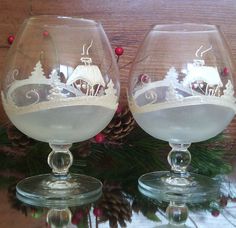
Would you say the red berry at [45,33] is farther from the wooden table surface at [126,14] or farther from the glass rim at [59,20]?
the wooden table surface at [126,14]

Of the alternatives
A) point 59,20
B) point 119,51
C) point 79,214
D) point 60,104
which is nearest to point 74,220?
point 79,214

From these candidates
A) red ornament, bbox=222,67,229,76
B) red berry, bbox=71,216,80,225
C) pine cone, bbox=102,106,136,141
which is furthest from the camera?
pine cone, bbox=102,106,136,141

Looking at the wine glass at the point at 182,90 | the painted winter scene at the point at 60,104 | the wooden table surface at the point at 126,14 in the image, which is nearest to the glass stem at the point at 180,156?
the wine glass at the point at 182,90

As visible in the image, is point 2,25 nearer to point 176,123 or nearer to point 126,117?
point 126,117

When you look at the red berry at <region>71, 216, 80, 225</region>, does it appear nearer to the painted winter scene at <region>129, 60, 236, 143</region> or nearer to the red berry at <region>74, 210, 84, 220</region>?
the red berry at <region>74, 210, 84, 220</region>

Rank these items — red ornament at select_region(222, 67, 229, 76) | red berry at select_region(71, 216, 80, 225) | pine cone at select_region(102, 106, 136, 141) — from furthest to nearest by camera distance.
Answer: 1. pine cone at select_region(102, 106, 136, 141)
2. red ornament at select_region(222, 67, 229, 76)
3. red berry at select_region(71, 216, 80, 225)

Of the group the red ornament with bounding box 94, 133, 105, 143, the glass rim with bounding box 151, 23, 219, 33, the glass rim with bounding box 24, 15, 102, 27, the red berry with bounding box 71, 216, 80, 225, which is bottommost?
the red ornament with bounding box 94, 133, 105, 143

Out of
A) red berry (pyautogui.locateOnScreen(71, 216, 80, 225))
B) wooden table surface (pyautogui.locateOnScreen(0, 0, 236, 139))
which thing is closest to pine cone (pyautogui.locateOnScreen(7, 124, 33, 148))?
wooden table surface (pyautogui.locateOnScreen(0, 0, 236, 139))
